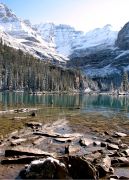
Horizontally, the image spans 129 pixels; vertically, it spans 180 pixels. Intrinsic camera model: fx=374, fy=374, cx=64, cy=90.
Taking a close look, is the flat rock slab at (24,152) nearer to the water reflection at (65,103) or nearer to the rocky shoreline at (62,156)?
the rocky shoreline at (62,156)

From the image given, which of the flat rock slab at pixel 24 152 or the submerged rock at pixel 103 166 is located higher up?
the flat rock slab at pixel 24 152

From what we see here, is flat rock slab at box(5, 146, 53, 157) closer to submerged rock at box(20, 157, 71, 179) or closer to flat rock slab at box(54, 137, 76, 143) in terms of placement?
submerged rock at box(20, 157, 71, 179)

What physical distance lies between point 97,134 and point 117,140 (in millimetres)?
6677

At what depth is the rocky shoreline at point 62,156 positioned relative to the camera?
25844mm

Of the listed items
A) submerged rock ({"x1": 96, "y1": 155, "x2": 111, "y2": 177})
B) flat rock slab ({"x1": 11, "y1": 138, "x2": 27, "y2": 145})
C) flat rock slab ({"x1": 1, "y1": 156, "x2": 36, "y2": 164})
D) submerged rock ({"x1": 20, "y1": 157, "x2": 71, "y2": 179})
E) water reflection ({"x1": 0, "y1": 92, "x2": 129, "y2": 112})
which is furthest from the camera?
water reflection ({"x1": 0, "y1": 92, "x2": 129, "y2": 112})

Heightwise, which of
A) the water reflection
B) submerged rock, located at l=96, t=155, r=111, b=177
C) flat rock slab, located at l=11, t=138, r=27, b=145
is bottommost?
submerged rock, located at l=96, t=155, r=111, b=177

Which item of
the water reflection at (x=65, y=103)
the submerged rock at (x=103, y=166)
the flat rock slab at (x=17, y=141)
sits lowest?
the submerged rock at (x=103, y=166)

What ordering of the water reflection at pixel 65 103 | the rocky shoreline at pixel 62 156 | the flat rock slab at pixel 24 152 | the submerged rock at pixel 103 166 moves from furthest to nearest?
the water reflection at pixel 65 103
the flat rock slab at pixel 24 152
the submerged rock at pixel 103 166
the rocky shoreline at pixel 62 156

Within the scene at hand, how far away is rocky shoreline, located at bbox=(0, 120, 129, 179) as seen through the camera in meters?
25.8

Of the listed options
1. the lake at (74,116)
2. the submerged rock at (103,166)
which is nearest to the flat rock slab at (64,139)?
the lake at (74,116)

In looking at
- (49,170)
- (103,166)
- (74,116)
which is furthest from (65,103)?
(49,170)

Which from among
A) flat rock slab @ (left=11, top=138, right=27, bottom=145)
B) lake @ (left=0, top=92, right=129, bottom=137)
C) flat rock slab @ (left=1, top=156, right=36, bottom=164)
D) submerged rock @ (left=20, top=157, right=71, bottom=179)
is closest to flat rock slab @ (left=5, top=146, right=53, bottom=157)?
flat rock slab @ (left=1, top=156, right=36, bottom=164)

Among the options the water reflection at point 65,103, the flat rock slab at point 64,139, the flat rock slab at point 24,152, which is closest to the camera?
the flat rock slab at point 24,152

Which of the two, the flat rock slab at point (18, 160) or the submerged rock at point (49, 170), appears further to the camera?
the flat rock slab at point (18, 160)
